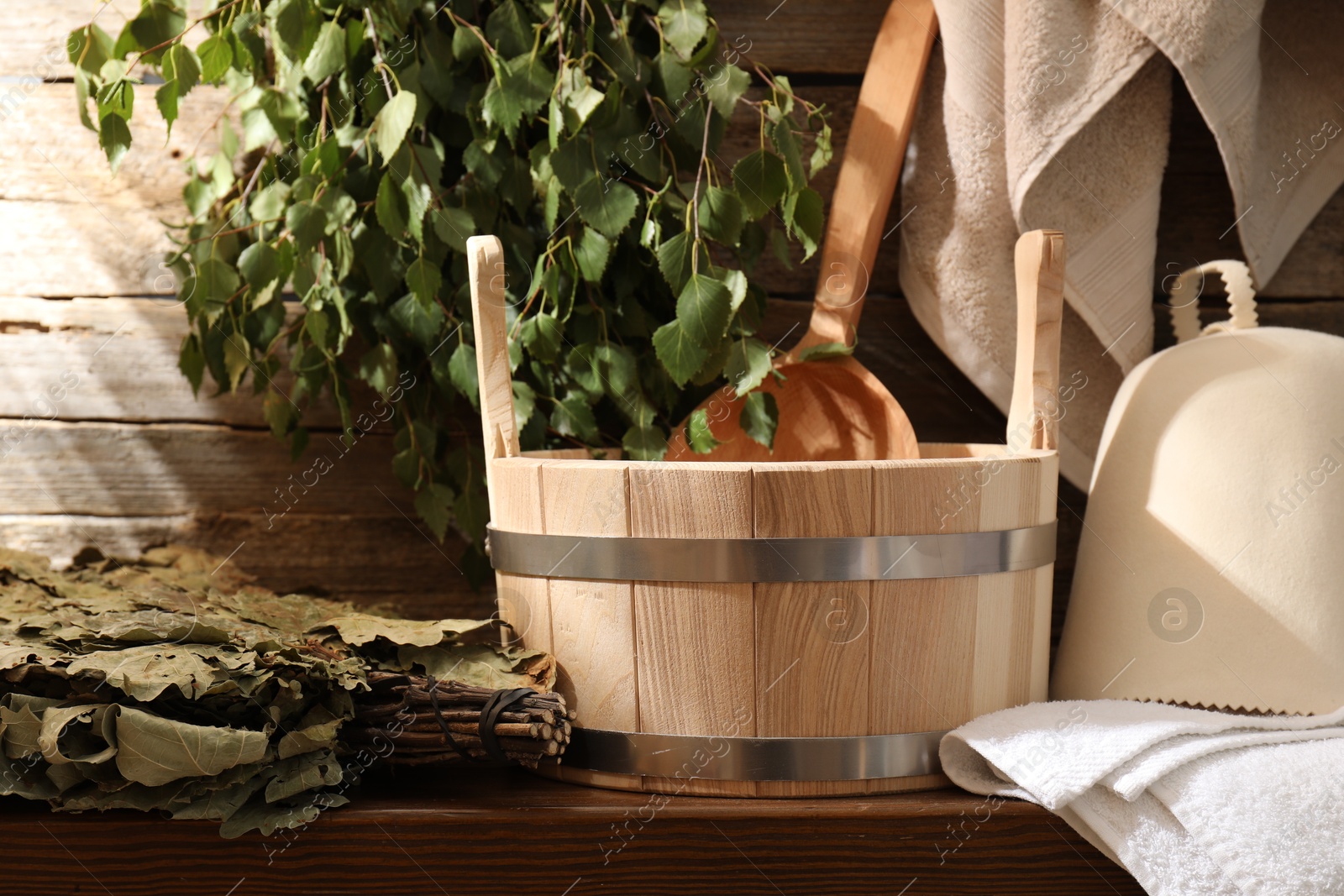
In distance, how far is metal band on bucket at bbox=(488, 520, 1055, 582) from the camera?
27.0 inches

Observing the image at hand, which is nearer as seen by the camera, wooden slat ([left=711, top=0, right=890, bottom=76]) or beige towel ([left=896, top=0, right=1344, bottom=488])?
beige towel ([left=896, top=0, right=1344, bottom=488])

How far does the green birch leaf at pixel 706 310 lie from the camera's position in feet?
2.66

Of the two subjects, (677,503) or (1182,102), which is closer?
(677,503)

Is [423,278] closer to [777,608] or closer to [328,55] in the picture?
[328,55]

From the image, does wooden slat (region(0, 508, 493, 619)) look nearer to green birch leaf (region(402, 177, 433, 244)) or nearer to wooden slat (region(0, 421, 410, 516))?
wooden slat (region(0, 421, 410, 516))

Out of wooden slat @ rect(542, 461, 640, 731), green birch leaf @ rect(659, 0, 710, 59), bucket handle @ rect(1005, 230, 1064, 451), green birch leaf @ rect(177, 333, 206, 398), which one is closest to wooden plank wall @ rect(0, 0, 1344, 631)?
green birch leaf @ rect(177, 333, 206, 398)

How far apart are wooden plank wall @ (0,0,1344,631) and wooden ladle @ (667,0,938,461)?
12 cm

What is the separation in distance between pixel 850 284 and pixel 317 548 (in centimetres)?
68

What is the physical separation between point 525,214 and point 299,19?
260mm

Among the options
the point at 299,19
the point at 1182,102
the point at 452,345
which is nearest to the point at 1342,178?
the point at 1182,102

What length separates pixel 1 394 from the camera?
3.75 ft

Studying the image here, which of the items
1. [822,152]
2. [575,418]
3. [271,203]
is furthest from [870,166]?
[271,203]

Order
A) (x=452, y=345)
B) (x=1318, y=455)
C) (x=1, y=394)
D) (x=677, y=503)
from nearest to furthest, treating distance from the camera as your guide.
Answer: (x=677, y=503) → (x=1318, y=455) → (x=452, y=345) → (x=1, y=394)

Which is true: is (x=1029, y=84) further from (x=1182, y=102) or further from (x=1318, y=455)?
(x=1318, y=455)
